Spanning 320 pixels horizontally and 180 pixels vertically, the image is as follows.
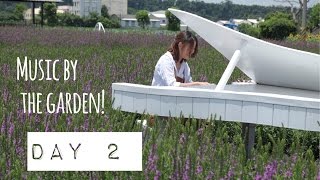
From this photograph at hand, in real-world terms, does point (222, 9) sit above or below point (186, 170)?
below

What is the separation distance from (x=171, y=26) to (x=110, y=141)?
4781 cm

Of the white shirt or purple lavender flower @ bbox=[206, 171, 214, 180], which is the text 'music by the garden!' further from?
the white shirt

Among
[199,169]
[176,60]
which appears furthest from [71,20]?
[199,169]

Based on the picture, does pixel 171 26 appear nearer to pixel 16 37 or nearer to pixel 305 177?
pixel 16 37

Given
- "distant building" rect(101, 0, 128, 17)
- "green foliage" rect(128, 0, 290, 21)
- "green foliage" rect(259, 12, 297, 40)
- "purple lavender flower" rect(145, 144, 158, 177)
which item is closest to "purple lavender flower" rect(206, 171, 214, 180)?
"purple lavender flower" rect(145, 144, 158, 177)

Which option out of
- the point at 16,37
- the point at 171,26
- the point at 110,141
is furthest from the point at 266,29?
the point at 110,141

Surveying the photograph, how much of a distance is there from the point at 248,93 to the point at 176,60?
1294mm

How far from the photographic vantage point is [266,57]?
505 centimetres

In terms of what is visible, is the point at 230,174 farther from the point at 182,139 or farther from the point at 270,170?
the point at 182,139

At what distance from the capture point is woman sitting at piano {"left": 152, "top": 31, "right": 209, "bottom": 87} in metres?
5.23

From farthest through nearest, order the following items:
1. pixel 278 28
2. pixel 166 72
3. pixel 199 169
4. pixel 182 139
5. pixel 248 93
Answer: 1. pixel 278 28
2. pixel 166 72
3. pixel 248 93
4. pixel 182 139
5. pixel 199 169

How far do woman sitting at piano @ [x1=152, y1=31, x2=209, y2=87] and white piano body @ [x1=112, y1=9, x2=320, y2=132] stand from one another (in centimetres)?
23

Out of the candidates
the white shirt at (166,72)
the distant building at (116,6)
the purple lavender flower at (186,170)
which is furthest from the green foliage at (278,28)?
the distant building at (116,6)

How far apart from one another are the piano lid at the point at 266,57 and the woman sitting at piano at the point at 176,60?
0.19 meters
